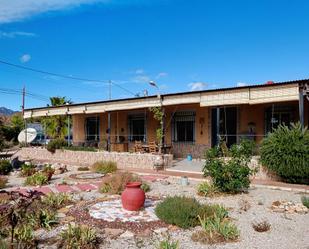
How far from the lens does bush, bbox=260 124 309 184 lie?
10.5 meters

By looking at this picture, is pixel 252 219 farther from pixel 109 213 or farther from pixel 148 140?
pixel 148 140

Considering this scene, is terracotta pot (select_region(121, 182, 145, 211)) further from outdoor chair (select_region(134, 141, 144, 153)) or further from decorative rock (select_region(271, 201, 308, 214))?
outdoor chair (select_region(134, 141, 144, 153))

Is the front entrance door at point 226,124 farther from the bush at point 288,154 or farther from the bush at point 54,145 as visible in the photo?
the bush at point 54,145

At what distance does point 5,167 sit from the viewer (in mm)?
15359

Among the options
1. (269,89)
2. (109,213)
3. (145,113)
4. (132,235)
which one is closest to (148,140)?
(145,113)

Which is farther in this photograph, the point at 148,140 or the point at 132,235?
the point at 148,140

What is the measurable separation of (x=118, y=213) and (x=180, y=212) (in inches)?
63.3

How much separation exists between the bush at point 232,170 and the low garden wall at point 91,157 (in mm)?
5541

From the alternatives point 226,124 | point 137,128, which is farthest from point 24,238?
point 137,128

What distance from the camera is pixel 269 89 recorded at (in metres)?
12.3

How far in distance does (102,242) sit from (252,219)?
11.0 ft

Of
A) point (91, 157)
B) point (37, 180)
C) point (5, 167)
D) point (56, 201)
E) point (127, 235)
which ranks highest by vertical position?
point (91, 157)

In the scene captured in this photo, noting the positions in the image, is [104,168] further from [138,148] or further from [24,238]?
[24,238]

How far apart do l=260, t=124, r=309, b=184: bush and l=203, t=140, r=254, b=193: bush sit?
65.5 inches
